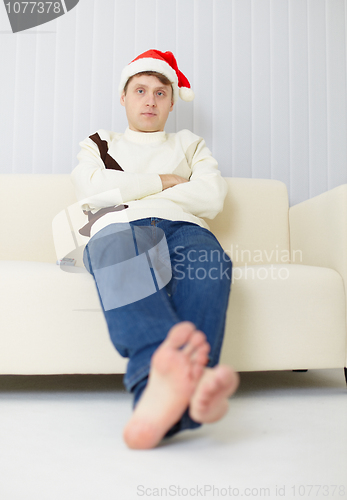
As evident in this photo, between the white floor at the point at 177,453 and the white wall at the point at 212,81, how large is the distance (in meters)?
1.16

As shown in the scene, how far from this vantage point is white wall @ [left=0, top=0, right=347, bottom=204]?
1811mm

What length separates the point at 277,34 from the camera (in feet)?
6.23

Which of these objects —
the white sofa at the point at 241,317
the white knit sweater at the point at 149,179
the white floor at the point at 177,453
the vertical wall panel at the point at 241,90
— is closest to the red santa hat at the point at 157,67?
the white knit sweater at the point at 149,179

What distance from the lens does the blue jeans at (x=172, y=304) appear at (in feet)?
2.26

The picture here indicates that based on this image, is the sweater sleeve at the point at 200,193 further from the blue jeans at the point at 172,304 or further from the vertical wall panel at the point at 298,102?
the vertical wall panel at the point at 298,102

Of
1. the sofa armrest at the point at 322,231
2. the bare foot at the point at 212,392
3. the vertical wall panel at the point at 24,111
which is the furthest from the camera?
the vertical wall panel at the point at 24,111

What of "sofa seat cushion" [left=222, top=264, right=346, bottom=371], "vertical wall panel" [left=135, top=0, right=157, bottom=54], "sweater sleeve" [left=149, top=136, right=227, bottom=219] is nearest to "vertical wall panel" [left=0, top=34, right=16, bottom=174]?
"vertical wall panel" [left=135, top=0, right=157, bottom=54]

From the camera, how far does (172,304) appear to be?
85cm

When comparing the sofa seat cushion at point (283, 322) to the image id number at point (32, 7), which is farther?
the image id number at point (32, 7)

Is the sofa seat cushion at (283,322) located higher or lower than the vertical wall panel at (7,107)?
lower

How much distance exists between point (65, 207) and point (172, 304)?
0.81m

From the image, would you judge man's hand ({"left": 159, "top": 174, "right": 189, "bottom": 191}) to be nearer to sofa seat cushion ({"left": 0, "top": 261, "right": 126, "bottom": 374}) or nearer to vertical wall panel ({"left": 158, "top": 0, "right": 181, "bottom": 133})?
sofa seat cushion ({"left": 0, "top": 261, "right": 126, "bottom": 374})

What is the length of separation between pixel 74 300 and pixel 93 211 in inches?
14.0

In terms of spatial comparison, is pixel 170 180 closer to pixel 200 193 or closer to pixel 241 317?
pixel 200 193
